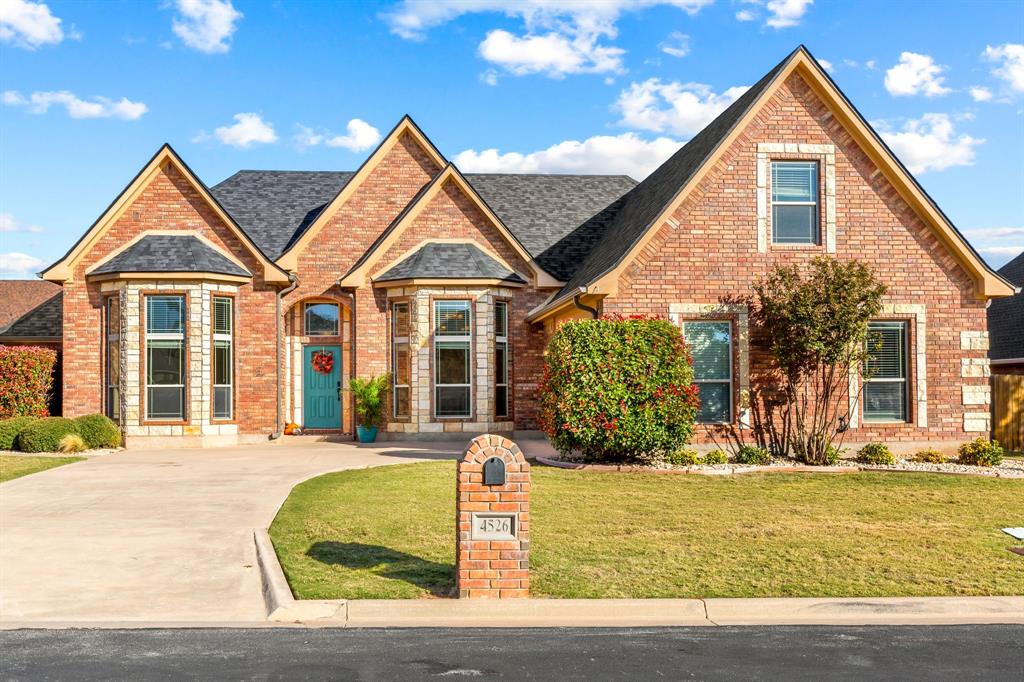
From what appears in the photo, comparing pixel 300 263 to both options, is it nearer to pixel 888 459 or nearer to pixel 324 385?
pixel 324 385

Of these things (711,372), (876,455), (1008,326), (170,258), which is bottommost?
(876,455)

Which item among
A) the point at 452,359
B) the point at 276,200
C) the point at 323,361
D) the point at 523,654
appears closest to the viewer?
the point at 523,654

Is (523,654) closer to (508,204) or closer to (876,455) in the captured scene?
(876,455)

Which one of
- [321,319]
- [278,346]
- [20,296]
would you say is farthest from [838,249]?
[20,296]

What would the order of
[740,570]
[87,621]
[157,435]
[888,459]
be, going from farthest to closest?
[157,435] < [888,459] < [740,570] < [87,621]

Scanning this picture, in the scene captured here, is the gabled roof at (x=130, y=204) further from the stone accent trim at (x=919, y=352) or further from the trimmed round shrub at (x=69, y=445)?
the stone accent trim at (x=919, y=352)

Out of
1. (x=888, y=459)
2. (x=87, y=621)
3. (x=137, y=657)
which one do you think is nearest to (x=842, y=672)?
(x=137, y=657)

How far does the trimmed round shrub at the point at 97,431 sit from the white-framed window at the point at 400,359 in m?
6.19

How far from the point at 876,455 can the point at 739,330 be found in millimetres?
3196

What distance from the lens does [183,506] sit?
11.9 metres

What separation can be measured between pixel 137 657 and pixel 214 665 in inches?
23.0

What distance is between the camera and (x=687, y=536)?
9555 millimetres

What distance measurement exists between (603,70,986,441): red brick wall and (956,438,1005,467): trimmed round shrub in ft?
2.91

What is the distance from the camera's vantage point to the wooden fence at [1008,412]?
1925 cm
